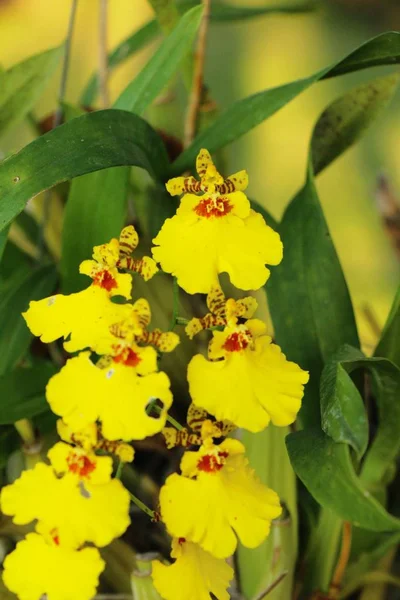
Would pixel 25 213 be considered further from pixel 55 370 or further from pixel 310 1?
pixel 310 1

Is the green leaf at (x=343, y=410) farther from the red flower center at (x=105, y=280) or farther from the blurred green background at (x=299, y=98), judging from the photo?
the blurred green background at (x=299, y=98)

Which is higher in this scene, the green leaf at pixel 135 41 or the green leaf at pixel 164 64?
the green leaf at pixel 164 64

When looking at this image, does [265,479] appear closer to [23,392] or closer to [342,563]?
[342,563]

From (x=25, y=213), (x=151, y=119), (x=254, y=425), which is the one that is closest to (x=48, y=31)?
(x=151, y=119)

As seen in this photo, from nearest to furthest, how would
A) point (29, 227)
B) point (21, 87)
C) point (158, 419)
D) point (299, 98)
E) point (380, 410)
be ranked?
point (158, 419) < point (380, 410) < point (21, 87) < point (29, 227) < point (299, 98)

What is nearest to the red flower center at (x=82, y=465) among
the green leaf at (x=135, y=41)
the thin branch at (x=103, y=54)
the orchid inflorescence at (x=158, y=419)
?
the orchid inflorescence at (x=158, y=419)

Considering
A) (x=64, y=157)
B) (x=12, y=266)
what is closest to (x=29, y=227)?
(x=12, y=266)
